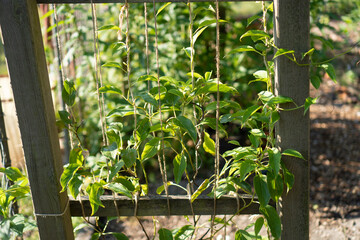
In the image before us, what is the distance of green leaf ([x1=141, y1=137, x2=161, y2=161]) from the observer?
1.55m

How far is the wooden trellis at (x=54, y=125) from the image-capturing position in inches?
56.6

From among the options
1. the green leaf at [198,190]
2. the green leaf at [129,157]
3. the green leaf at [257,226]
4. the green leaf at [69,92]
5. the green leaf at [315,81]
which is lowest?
the green leaf at [257,226]

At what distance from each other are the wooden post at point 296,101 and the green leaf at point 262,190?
12 cm

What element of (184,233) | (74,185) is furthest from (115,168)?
(184,233)

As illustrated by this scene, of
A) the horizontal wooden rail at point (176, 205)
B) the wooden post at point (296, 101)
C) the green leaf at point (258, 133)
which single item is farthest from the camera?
the horizontal wooden rail at point (176, 205)

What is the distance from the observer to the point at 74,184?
155 centimetres

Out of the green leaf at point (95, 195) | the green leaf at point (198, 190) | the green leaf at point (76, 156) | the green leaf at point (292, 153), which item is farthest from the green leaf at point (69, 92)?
the green leaf at point (292, 153)

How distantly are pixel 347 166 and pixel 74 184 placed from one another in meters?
Result: 2.70

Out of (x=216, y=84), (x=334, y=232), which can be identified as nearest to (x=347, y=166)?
(x=334, y=232)

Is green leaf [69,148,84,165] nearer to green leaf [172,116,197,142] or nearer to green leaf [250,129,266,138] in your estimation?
green leaf [172,116,197,142]

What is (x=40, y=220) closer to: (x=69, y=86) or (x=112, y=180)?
(x=112, y=180)

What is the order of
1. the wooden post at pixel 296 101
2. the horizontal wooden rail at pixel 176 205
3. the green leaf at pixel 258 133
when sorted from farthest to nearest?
the horizontal wooden rail at pixel 176 205, the green leaf at pixel 258 133, the wooden post at pixel 296 101

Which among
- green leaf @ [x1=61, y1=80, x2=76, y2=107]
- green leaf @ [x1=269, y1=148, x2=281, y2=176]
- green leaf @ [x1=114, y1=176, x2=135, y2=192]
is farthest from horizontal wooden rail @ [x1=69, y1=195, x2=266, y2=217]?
green leaf @ [x1=61, y1=80, x2=76, y2=107]

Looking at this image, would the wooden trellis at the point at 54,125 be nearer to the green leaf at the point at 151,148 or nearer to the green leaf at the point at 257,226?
the green leaf at the point at 257,226
